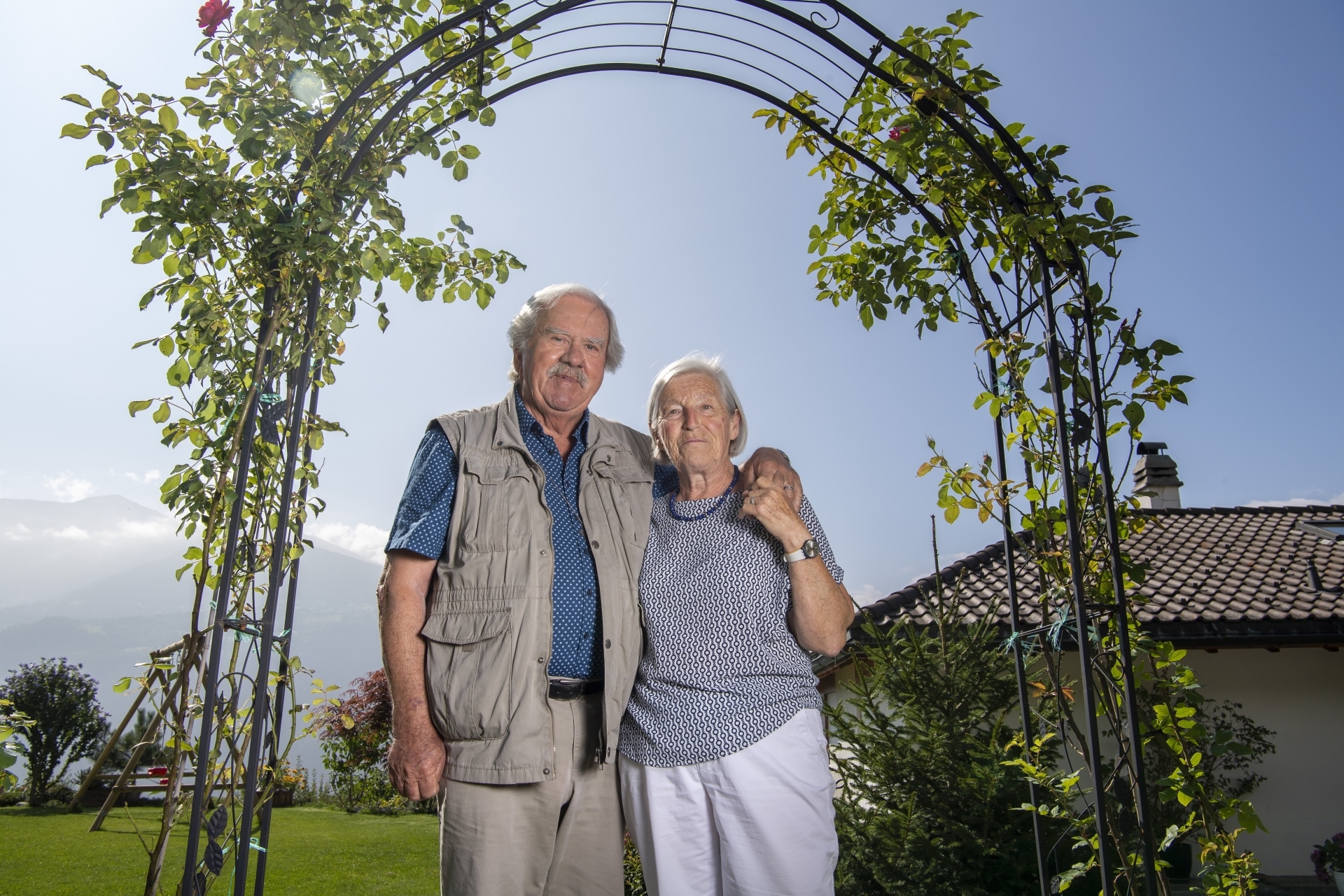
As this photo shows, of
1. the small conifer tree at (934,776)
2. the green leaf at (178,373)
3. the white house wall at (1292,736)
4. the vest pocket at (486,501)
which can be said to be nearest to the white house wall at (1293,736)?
the white house wall at (1292,736)

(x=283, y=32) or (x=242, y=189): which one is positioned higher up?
(x=283, y=32)

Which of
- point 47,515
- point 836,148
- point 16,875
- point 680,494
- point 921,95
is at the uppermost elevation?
point 47,515

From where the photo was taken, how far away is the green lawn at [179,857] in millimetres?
7289

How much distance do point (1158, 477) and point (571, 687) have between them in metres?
14.2

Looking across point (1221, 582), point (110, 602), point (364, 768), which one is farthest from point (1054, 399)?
point (110, 602)

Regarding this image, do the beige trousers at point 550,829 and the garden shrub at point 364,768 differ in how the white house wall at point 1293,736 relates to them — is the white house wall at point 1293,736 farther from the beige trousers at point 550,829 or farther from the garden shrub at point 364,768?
the garden shrub at point 364,768

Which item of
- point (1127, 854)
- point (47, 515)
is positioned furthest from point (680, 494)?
point (47, 515)

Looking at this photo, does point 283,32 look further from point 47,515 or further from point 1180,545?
point 47,515

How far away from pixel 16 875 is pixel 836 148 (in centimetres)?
922

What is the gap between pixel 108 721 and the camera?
14.5 metres

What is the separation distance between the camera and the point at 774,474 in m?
1.95

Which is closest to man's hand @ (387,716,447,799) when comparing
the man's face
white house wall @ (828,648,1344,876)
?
the man's face

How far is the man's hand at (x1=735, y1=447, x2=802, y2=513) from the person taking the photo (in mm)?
1957

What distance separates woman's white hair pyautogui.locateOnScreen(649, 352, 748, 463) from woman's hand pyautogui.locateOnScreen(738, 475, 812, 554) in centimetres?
28
